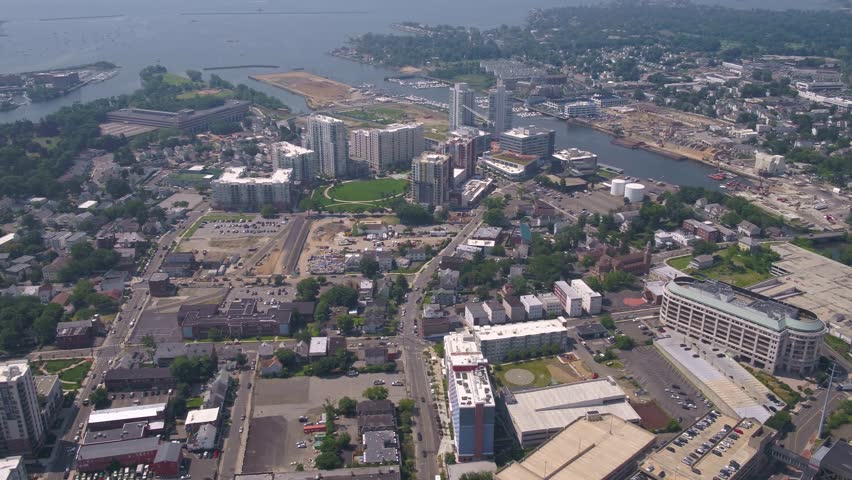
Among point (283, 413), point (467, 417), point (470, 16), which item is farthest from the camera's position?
point (470, 16)

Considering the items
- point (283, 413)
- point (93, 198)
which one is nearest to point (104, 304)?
point (283, 413)

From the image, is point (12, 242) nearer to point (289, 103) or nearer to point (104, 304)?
point (104, 304)

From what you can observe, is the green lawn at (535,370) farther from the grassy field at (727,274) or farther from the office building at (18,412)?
the office building at (18,412)

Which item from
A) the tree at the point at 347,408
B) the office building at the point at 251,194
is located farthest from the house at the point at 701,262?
the office building at the point at 251,194

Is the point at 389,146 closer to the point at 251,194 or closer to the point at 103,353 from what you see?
the point at 251,194

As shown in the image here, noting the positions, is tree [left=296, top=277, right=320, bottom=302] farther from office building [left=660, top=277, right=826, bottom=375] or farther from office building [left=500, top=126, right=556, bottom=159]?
office building [left=500, top=126, right=556, bottom=159]

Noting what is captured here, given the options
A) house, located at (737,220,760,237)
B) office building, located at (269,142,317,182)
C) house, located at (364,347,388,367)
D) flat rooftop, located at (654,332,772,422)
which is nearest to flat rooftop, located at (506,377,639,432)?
flat rooftop, located at (654,332,772,422)
